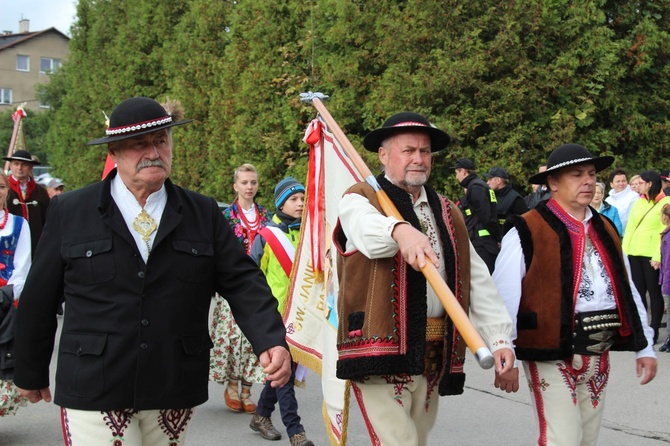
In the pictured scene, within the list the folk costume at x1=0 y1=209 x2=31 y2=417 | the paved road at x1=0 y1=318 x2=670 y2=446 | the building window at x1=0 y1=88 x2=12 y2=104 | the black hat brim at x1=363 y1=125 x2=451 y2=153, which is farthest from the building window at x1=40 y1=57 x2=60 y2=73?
the black hat brim at x1=363 y1=125 x2=451 y2=153

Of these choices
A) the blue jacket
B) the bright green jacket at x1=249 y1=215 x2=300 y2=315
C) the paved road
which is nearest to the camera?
the paved road

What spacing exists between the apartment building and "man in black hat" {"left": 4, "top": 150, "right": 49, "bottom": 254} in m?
63.9

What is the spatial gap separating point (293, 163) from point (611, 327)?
11368 mm

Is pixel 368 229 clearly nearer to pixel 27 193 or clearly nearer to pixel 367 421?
pixel 367 421

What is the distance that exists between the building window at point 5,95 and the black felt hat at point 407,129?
73.7 meters

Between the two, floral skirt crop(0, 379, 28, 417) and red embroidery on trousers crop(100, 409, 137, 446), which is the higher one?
red embroidery on trousers crop(100, 409, 137, 446)

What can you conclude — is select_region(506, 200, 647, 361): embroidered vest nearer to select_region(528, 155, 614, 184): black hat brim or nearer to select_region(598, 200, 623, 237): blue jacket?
select_region(528, 155, 614, 184): black hat brim

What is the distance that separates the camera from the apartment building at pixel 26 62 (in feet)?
235

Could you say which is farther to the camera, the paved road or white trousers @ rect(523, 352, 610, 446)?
the paved road

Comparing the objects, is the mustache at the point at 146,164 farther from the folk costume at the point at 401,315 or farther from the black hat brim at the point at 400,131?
the black hat brim at the point at 400,131

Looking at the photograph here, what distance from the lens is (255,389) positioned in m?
8.70

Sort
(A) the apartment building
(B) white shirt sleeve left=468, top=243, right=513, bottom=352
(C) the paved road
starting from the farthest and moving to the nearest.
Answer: (A) the apartment building < (C) the paved road < (B) white shirt sleeve left=468, top=243, right=513, bottom=352

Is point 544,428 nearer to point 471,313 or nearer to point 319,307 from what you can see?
point 471,313

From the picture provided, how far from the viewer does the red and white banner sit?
19.2 ft
